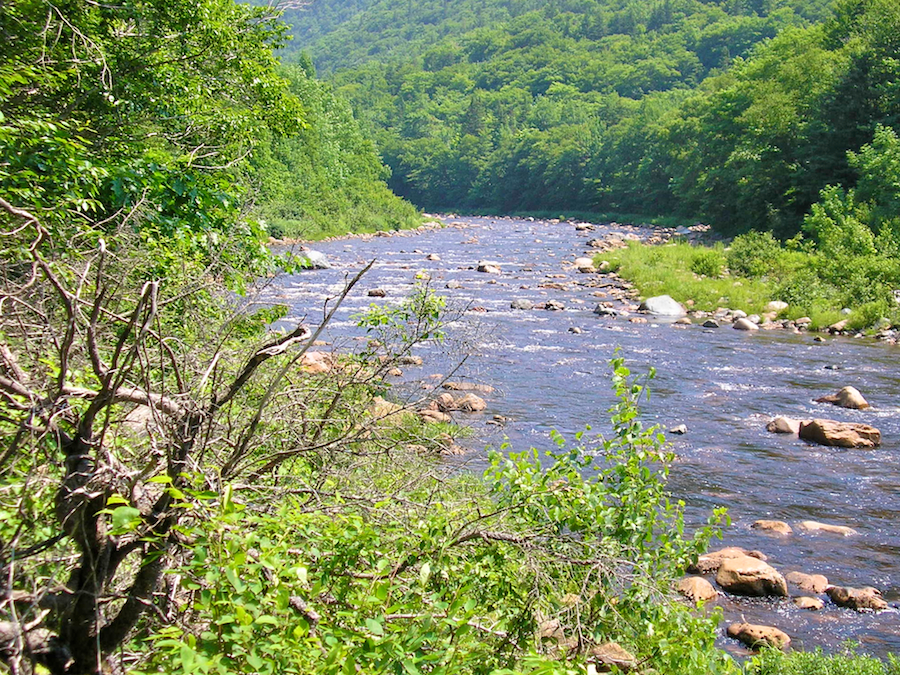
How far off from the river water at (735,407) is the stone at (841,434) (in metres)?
0.21

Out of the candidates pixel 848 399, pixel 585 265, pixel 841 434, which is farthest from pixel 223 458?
pixel 585 265

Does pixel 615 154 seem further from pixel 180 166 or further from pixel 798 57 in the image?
pixel 180 166

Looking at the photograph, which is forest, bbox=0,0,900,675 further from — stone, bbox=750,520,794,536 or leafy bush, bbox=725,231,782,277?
leafy bush, bbox=725,231,782,277

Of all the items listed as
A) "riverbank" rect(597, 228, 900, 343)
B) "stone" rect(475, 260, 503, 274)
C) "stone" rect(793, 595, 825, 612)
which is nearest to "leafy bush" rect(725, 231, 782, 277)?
"riverbank" rect(597, 228, 900, 343)

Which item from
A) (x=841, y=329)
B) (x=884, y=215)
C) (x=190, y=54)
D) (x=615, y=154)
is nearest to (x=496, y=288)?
(x=841, y=329)

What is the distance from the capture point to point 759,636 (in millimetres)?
6531

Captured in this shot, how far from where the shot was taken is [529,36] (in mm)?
164750

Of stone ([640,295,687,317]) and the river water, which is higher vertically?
the river water

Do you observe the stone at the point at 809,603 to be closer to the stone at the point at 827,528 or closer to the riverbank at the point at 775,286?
the stone at the point at 827,528

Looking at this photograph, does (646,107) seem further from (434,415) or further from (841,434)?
(434,415)

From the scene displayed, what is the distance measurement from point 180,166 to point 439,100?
478ft

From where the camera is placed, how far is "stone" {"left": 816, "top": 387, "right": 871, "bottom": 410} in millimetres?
13562

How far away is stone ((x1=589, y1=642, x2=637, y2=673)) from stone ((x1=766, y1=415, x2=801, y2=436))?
26.6ft

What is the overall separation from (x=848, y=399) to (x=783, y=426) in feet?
6.47
